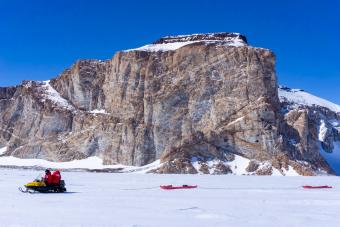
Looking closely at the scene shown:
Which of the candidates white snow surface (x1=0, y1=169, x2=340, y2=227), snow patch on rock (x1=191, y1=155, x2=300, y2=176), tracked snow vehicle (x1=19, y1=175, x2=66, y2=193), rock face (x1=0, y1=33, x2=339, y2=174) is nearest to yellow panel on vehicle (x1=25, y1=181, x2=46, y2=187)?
tracked snow vehicle (x1=19, y1=175, x2=66, y2=193)

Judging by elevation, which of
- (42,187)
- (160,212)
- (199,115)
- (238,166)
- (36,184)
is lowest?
(160,212)

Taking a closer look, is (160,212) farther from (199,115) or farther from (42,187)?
(199,115)

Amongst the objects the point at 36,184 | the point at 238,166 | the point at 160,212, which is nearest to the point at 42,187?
the point at 36,184

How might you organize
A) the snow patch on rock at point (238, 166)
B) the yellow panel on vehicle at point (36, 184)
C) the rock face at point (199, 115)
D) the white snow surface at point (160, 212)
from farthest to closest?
1. the rock face at point (199, 115)
2. the snow patch on rock at point (238, 166)
3. the yellow panel on vehicle at point (36, 184)
4. the white snow surface at point (160, 212)

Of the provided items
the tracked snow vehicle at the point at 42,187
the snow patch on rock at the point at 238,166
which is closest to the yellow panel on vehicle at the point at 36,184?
the tracked snow vehicle at the point at 42,187

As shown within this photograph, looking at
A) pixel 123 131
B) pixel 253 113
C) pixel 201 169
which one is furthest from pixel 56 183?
pixel 123 131

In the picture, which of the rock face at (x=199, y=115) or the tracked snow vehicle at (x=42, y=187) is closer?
the tracked snow vehicle at (x=42, y=187)

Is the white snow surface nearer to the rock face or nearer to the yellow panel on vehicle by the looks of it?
the yellow panel on vehicle

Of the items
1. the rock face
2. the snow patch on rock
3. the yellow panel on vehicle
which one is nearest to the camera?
the yellow panel on vehicle

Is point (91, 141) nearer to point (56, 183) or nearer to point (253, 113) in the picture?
point (253, 113)

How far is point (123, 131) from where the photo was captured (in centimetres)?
18725

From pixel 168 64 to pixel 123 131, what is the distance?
96.2 feet

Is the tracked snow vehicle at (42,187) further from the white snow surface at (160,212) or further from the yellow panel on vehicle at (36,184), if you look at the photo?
the white snow surface at (160,212)

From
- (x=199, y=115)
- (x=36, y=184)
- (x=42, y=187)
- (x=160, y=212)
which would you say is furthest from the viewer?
(x=199, y=115)
